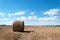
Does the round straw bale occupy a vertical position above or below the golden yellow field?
above

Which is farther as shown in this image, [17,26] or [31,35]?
[17,26]

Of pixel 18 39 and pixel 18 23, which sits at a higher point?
pixel 18 23

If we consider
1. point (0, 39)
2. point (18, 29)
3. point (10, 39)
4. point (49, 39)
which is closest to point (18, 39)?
point (10, 39)

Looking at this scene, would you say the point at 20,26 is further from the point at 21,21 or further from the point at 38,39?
the point at 38,39

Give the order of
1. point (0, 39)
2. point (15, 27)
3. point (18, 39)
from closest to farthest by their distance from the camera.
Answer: point (0, 39), point (18, 39), point (15, 27)

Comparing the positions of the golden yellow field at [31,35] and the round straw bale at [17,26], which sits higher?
the round straw bale at [17,26]

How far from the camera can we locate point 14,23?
2184 centimetres

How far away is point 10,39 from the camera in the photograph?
11219mm

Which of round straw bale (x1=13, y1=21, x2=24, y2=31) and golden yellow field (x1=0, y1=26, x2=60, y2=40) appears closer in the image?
golden yellow field (x1=0, y1=26, x2=60, y2=40)

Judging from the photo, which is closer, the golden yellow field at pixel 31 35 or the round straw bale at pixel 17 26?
the golden yellow field at pixel 31 35

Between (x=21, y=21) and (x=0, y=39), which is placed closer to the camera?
(x=0, y=39)

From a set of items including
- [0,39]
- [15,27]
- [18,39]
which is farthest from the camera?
[15,27]

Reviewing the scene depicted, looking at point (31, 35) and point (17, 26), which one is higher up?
point (17, 26)

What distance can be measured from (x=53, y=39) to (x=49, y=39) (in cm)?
41
